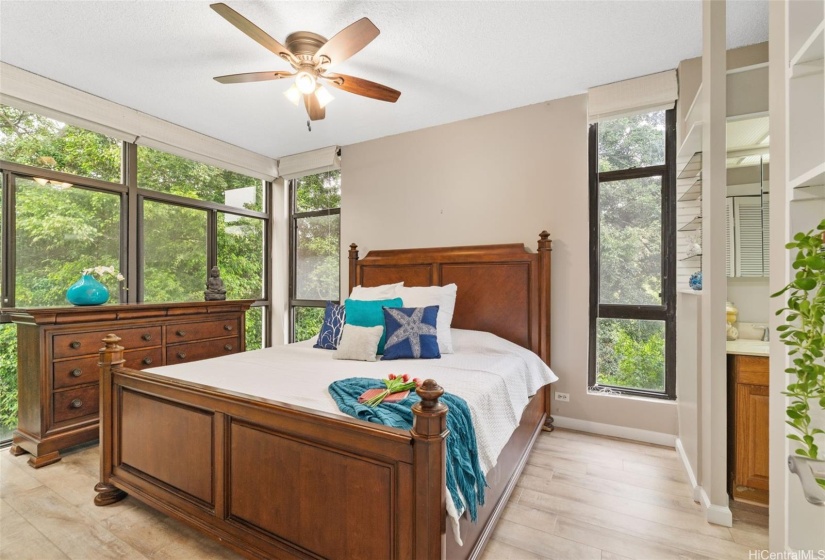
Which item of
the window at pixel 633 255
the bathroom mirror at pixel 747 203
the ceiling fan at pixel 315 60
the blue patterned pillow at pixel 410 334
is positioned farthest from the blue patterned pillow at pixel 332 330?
the bathroom mirror at pixel 747 203

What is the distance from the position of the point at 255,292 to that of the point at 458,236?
2.78 metres

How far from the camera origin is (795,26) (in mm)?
1049

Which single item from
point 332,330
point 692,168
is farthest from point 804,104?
point 332,330

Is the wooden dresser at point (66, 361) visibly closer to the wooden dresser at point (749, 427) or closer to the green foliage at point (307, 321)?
the green foliage at point (307, 321)

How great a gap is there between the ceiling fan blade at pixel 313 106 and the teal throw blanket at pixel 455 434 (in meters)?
1.93

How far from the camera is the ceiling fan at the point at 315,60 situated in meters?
1.95

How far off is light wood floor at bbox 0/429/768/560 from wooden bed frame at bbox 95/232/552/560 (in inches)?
5.1

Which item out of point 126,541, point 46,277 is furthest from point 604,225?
Answer: point 46,277

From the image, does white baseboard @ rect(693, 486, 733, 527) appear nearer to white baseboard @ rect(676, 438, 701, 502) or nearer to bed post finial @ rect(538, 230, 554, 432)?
white baseboard @ rect(676, 438, 701, 502)

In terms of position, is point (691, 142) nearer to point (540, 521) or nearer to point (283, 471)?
point (540, 521)

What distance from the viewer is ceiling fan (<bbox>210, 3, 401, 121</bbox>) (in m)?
1.95

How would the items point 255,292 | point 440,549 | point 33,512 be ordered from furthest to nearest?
point 255,292
point 33,512
point 440,549

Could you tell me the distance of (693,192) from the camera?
245cm

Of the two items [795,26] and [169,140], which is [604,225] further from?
[169,140]
